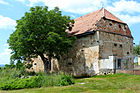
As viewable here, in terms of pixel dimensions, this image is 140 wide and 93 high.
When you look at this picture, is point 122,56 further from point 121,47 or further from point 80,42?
point 80,42

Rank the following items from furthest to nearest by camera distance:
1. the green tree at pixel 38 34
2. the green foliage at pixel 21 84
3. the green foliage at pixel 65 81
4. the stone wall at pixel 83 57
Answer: the stone wall at pixel 83 57, the green tree at pixel 38 34, the green foliage at pixel 65 81, the green foliage at pixel 21 84

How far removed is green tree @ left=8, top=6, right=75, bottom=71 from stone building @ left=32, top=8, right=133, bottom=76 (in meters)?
2.65

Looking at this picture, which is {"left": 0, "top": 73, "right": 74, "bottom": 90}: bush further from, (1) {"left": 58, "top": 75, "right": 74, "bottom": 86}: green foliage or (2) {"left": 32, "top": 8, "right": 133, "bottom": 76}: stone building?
(2) {"left": 32, "top": 8, "right": 133, "bottom": 76}: stone building

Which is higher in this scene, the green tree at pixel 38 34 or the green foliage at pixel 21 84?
the green tree at pixel 38 34

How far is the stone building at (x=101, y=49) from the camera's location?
723 inches

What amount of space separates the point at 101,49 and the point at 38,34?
24.0 feet

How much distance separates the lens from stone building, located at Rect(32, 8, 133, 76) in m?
18.4

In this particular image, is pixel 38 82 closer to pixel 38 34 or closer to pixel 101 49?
pixel 38 34

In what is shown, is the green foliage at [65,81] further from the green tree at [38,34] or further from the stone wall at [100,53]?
the stone wall at [100,53]

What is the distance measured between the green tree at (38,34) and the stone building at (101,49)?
265cm

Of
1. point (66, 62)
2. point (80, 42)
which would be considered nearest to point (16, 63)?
point (66, 62)

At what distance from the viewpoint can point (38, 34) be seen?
1711 cm

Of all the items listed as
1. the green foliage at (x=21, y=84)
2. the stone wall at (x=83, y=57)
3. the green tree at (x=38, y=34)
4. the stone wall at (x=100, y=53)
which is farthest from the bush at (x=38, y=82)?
the stone wall at (x=100, y=53)

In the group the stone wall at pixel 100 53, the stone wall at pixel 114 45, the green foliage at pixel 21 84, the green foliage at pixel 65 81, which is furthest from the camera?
the stone wall at pixel 114 45
